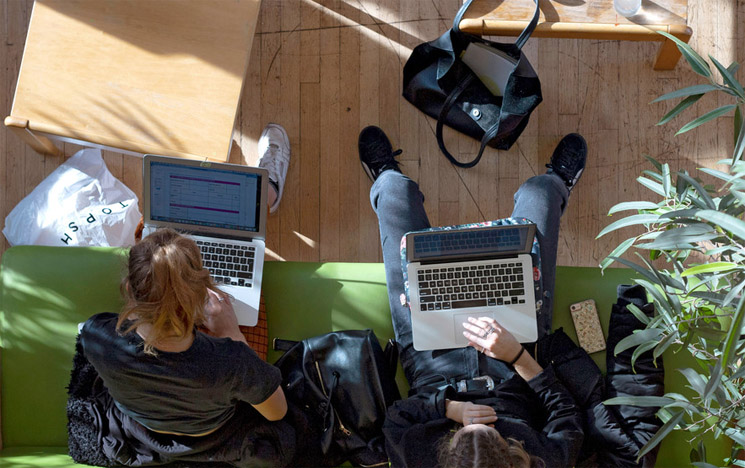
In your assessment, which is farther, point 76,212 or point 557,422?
point 76,212

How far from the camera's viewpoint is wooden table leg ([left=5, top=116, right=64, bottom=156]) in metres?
2.08

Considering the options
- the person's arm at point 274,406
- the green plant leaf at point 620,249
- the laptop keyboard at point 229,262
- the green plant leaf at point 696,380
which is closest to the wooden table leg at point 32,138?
the laptop keyboard at point 229,262

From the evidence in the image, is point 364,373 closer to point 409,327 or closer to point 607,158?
point 409,327

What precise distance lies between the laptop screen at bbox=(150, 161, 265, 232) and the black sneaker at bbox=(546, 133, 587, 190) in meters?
1.18

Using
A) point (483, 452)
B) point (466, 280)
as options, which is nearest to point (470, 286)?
point (466, 280)

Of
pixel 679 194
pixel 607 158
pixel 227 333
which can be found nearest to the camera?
pixel 679 194

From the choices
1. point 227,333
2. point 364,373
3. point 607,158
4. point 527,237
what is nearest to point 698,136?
point 607,158

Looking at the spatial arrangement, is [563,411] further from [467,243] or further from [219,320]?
[219,320]

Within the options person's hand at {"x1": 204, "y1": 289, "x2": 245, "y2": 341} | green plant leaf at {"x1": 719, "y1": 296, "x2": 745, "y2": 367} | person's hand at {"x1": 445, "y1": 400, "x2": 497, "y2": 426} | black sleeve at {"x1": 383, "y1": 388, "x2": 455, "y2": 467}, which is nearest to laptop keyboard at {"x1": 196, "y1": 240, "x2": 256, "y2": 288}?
person's hand at {"x1": 204, "y1": 289, "x2": 245, "y2": 341}

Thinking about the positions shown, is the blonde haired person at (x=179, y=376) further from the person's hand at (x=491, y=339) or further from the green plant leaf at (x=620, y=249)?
the green plant leaf at (x=620, y=249)

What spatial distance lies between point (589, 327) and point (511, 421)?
0.42 meters

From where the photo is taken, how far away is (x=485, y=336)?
2043 mm

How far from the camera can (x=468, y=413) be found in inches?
75.6

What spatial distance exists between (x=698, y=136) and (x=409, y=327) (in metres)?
1.48
